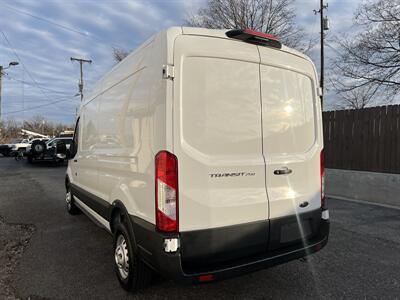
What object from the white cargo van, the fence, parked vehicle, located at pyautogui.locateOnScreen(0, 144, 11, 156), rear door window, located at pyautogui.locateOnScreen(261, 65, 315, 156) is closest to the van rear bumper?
the white cargo van

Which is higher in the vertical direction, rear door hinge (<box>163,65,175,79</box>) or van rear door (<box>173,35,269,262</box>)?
rear door hinge (<box>163,65,175,79</box>)

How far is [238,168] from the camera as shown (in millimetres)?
3115

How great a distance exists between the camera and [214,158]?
3.01 metres

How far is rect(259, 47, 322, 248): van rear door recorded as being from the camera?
3348 millimetres

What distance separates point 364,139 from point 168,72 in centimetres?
750

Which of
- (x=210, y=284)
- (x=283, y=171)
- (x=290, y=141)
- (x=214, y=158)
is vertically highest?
(x=290, y=141)

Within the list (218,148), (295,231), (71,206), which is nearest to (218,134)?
(218,148)

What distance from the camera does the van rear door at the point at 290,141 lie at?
3348 millimetres

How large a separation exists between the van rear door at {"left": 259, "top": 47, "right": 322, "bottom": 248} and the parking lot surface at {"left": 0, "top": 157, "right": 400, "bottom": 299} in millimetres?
686

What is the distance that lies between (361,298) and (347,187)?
592 cm

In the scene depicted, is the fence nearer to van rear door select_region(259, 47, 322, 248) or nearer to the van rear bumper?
van rear door select_region(259, 47, 322, 248)

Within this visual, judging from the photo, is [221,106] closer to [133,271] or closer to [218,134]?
[218,134]

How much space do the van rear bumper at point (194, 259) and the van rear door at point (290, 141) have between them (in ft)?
0.41

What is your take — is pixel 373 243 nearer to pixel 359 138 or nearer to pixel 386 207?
pixel 386 207
